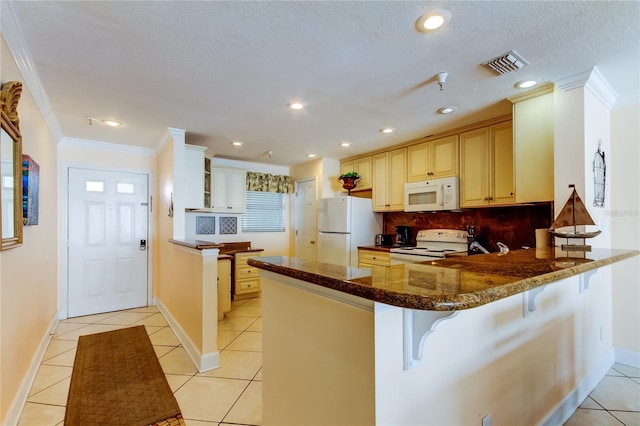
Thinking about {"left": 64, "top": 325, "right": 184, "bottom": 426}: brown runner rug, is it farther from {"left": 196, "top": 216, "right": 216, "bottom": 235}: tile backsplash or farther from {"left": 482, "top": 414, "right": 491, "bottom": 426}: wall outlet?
{"left": 196, "top": 216, "right": 216, "bottom": 235}: tile backsplash

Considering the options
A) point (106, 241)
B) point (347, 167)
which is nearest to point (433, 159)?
point (347, 167)

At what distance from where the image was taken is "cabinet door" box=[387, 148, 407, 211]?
4047 mm

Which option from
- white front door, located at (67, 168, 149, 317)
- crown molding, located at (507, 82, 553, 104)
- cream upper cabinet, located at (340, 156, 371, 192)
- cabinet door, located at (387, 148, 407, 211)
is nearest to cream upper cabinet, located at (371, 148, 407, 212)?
cabinet door, located at (387, 148, 407, 211)

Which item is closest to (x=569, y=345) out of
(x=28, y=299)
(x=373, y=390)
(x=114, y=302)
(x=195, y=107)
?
(x=373, y=390)

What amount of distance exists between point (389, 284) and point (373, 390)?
1.10 ft

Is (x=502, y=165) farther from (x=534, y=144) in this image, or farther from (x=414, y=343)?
(x=414, y=343)

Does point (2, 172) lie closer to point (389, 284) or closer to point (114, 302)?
point (389, 284)

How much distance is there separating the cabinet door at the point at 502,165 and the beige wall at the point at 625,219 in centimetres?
72

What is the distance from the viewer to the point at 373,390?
92 cm

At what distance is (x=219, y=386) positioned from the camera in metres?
2.30

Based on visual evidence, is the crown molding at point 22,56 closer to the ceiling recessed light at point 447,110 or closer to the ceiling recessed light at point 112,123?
the ceiling recessed light at point 112,123

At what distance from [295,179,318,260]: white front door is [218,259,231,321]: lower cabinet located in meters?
1.69

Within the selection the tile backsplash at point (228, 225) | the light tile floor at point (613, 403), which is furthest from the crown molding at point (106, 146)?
the light tile floor at point (613, 403)

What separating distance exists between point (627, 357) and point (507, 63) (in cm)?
277
